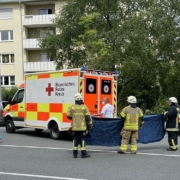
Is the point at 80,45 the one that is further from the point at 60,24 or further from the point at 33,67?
the point at 33,67

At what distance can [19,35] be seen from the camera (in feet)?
135

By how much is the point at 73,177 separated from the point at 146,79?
17634 mm

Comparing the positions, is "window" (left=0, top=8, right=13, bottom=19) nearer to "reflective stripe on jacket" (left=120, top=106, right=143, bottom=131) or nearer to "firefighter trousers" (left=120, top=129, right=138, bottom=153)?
"reflective stripe on jacket" (left=120, top=106, right=143, bottom=131)

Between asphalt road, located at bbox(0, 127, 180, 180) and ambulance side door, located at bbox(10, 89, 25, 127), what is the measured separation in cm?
381

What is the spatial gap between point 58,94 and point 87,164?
5227 millimetres

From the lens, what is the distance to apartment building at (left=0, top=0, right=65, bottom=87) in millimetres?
40375

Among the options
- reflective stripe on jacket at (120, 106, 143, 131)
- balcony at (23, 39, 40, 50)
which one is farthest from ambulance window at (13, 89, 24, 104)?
balcony at (23, 39, 40, 50)

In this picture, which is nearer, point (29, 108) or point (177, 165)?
point (177, 165)

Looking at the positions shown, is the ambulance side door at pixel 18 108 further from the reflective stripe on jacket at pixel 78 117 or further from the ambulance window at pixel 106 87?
the reflective stripe on jacket at pixel 78 117

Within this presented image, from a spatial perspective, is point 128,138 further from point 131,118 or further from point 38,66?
point 38,66

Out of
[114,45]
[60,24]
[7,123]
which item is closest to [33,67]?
[60,24]

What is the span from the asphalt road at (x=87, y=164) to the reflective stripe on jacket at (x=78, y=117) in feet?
2.64

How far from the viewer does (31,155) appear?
33.9 ft

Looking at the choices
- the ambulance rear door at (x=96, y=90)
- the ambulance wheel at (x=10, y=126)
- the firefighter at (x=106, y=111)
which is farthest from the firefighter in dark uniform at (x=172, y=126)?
the ambulance wheel at (x=10, y=126)
